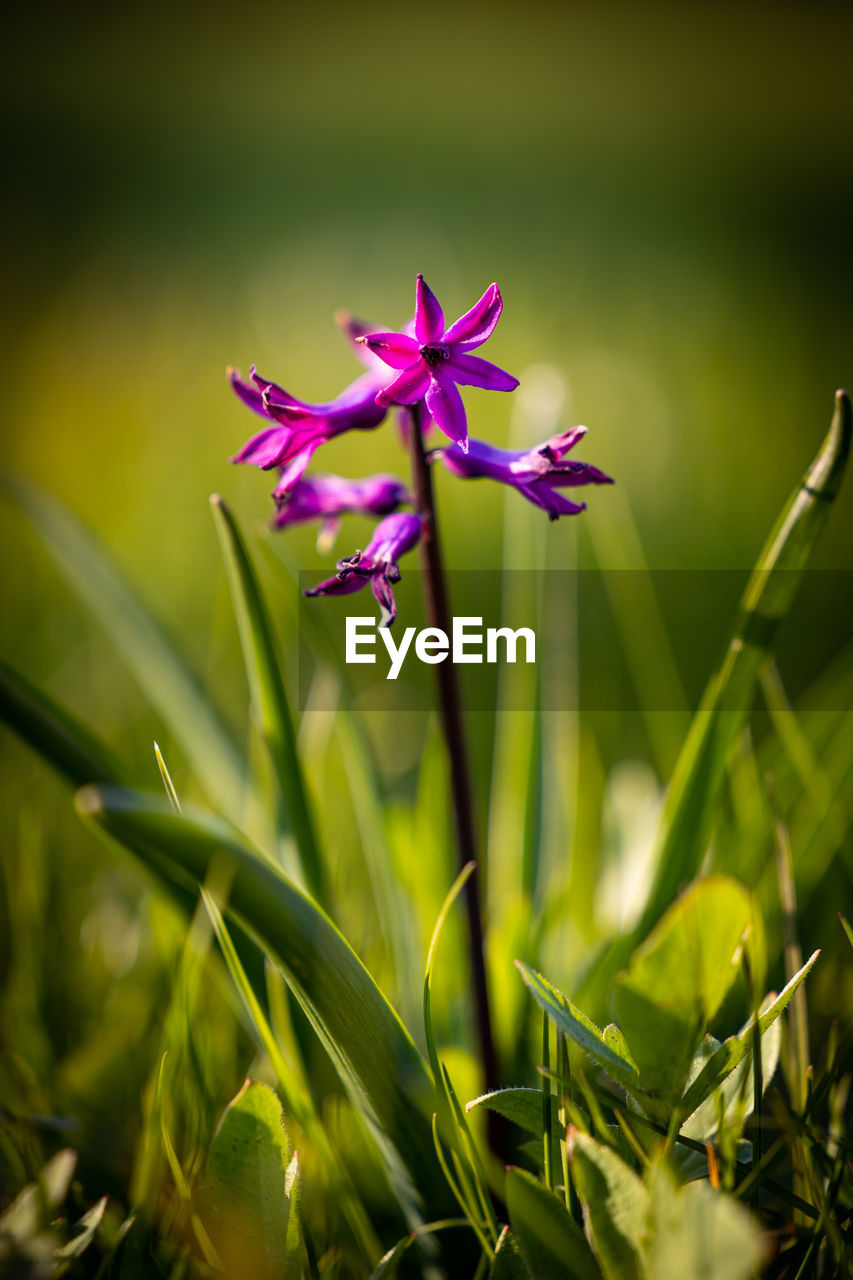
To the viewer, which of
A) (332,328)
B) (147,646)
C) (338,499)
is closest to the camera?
(338,499)

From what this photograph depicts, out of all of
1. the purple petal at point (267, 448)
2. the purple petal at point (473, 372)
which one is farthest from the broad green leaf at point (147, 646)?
the purple petal at point (473, 372)

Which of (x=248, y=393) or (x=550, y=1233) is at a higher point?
(x=248, y=393)

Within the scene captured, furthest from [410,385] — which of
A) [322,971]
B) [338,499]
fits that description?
[322,971]

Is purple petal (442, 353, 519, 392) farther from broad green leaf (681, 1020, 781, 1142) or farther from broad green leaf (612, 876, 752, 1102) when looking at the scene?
broad green leaf (681, 1020, 781, 1142)

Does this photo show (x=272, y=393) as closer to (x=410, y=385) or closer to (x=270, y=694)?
(x=410, y=385)

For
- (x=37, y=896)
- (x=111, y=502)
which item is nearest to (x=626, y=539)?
(x=37, y=896)

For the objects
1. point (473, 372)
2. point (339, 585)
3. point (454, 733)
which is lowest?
point (454, 733)

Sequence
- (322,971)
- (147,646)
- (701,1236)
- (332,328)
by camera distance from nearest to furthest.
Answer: (701,1236) < (322,971) < (147,646) < (332,328)
